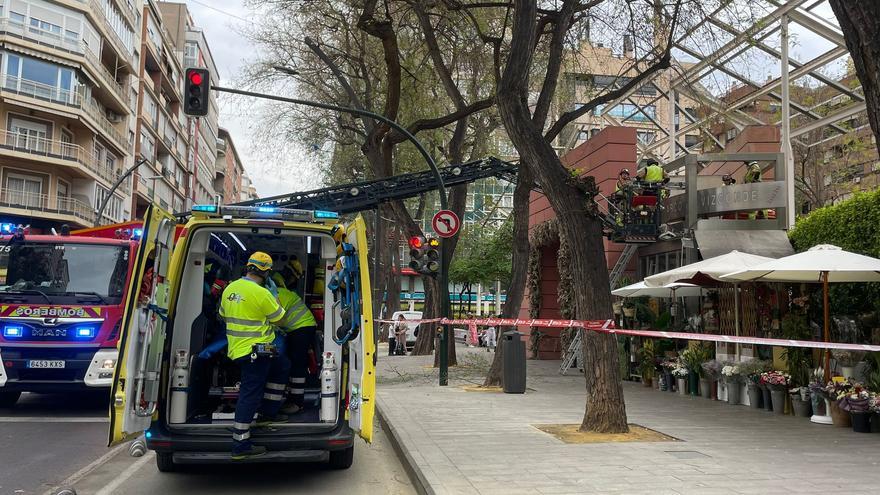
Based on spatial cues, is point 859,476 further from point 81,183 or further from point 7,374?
point 81,183

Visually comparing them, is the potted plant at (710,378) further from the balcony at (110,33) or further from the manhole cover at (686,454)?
the balcony at (110,33)

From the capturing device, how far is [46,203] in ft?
116

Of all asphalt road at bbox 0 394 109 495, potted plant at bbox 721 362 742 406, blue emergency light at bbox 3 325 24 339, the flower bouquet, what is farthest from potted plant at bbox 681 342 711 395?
blue emergency light at bbox 3 325 24 339

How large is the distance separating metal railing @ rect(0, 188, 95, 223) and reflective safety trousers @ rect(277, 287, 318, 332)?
106 feet

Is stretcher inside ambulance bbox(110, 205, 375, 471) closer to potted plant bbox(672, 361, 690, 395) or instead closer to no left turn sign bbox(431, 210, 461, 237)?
no left turn sign bbox(431, 210, 461, 237)

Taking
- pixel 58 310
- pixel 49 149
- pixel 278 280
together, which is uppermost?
pixel 49 149

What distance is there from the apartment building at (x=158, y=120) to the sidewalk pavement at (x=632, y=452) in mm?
36402

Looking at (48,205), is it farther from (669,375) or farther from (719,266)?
(719,266)

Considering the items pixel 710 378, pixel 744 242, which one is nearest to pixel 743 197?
pixel 744 242

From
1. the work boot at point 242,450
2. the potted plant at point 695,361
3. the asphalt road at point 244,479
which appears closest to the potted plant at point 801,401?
the potted plant at point 695,361

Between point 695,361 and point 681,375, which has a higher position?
point 695,361

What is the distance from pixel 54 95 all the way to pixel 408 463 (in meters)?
34.3

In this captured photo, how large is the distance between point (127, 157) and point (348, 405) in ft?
143

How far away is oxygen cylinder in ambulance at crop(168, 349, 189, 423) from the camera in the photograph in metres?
6.14
